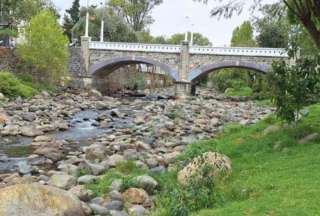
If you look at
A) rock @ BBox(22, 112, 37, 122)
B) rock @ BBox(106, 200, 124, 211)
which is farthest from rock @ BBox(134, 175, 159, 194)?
rock @ BBox(22, 112, 37, 122)

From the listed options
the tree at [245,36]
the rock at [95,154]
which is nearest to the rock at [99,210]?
the rock at [95,154]

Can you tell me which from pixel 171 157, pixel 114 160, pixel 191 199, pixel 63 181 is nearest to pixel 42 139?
pixel 114 160

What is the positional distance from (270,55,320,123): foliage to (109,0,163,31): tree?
5078 centimetres

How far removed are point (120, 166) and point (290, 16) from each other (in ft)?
23.9

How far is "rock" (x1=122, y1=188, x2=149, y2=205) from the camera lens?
9.69 m

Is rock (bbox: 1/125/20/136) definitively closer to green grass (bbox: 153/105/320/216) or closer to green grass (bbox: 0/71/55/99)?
green grass (bbox: 153/105/320/216)

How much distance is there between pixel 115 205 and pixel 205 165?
1844mm

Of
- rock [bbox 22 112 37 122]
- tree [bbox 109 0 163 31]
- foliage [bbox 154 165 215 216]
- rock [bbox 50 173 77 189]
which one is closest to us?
foliage [bbox 154 165 215 216]

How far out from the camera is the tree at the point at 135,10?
6288 cm

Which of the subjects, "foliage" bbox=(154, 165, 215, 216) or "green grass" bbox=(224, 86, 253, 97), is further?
"green grass" bbox=(224, 86, 253, 97)

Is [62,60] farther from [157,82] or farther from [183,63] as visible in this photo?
[157,82]

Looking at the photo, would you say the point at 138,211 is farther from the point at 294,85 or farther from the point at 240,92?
the point at 240,92

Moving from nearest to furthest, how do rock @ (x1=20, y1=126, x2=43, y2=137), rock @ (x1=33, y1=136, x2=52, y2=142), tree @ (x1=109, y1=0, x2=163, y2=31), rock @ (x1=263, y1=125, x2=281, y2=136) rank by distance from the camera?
rock @ (x1=263, y1=125, x2=281, y2=136), rock @ (x1=33, y1=136, x2=52, y2=142), rock @ (x1=20, y1=126, x2=43, y2=137), tree @ (x1=109, y1=0, x2=163, y2=31)

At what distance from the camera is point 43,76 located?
3859cm
